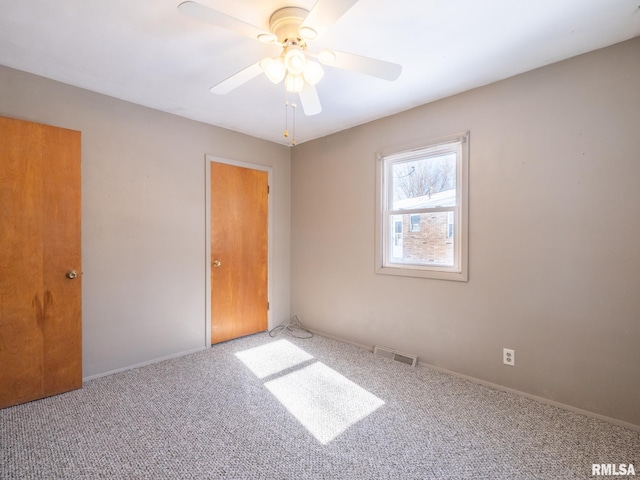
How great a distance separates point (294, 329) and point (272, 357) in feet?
2.96

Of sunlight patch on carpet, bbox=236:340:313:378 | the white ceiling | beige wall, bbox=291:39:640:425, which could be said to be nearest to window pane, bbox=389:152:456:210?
beige wall, bbox=291:39:640:425

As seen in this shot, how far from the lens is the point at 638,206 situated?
187 centimetres

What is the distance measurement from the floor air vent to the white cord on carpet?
0.92 m

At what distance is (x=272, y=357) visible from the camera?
3.04 metres

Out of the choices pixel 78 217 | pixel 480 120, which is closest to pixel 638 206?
pixel 480 120

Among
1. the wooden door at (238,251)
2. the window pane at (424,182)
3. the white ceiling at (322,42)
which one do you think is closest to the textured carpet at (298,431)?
the wooden door at (238,251)

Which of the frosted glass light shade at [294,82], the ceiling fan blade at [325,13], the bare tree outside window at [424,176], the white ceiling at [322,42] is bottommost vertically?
the bare tree outside window at [424,176]

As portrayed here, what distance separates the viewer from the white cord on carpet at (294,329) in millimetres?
3732

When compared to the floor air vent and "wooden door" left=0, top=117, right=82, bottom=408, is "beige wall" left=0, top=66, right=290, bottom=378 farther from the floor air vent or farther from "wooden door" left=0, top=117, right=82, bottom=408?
the floor air vent

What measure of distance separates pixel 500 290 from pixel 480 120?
4.53 feet

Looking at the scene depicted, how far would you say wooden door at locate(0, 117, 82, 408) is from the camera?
2.10 metres

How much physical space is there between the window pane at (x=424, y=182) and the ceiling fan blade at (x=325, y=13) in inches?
69.6

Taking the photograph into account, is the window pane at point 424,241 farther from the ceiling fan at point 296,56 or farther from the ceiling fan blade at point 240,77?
the ceiling fan blade at point 240,77

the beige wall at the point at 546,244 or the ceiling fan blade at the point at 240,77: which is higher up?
the ceiling fan blade at the point at 240,77
